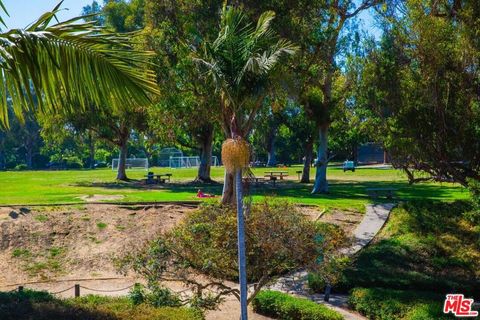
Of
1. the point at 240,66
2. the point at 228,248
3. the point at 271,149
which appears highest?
the point at 240,66

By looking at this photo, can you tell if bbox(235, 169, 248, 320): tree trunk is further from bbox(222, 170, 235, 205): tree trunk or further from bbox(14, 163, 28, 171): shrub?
bbox(14, 163, 28, 171): shrub

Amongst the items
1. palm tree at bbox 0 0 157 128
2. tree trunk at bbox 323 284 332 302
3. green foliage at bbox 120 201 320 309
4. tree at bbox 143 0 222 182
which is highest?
tree at bbox 143 0 222 182

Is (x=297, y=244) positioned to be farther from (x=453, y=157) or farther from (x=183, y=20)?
(x=183, y=20)

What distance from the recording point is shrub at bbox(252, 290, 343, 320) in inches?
499

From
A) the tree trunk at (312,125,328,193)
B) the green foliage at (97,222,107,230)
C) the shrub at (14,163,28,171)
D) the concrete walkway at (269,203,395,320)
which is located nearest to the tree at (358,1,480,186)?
the concrete walkway at (269,203,395,320)

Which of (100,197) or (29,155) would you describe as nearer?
(100,197)

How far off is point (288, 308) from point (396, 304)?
2.64m

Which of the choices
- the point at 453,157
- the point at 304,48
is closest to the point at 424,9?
the point at 453,157

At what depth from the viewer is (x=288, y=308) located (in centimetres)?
1338

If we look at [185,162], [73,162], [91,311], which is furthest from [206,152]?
[73,162]

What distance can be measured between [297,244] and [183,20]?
14380mm

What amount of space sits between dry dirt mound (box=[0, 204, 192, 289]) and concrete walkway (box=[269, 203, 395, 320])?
213 inches

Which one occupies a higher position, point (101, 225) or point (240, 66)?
point (240, 66)

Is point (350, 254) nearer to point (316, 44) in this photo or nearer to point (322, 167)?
point (316, 44)
